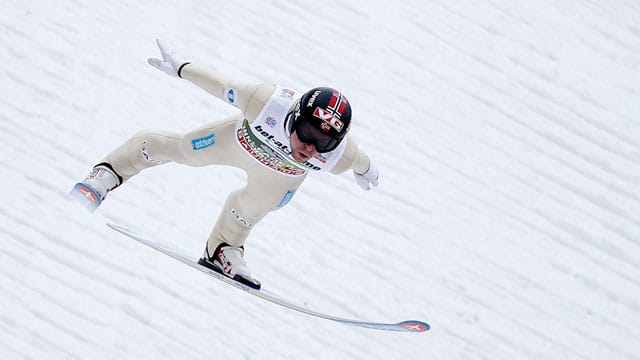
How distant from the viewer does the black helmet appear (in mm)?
3223

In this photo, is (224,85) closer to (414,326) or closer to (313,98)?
(313,98)

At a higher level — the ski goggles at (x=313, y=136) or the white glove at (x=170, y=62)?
the ski goggles at (x=313, y=136)

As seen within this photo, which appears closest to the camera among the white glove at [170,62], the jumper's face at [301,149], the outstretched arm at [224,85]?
the jumper's face at [301,149]

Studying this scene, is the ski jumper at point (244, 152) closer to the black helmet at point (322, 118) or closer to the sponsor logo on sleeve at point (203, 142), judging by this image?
the sponsor logo on sleeve at point (203, 142)

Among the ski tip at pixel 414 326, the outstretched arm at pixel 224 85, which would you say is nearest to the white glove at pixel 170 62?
the outstretched arm at pixel 224 85

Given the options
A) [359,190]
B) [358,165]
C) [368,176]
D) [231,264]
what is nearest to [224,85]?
[358,165]

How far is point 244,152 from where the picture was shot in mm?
3656

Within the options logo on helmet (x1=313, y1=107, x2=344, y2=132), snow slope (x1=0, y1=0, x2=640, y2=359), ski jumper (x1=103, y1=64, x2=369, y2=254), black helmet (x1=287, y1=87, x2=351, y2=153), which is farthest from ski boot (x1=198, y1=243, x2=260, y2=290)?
logo on helmet (x1=313, y1=107, x2=344, y2=132)

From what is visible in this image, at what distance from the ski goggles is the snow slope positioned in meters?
1.57

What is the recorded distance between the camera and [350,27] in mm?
6328

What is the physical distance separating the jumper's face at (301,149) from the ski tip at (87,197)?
47.1 inches

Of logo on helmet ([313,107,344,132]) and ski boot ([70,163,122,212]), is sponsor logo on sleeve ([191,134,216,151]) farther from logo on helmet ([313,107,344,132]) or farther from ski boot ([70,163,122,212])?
logo on helmet ([313,107,344,132])

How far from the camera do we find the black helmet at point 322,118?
3.22m

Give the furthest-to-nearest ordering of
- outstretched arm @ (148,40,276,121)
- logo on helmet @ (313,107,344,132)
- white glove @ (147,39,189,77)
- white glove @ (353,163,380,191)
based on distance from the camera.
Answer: white glove @ (353,163,380,191) < white glove @ (147,39,189,77) < outstretched arm @ (148,40,276,121) < logo on helmet @ (313,107,344,132)
